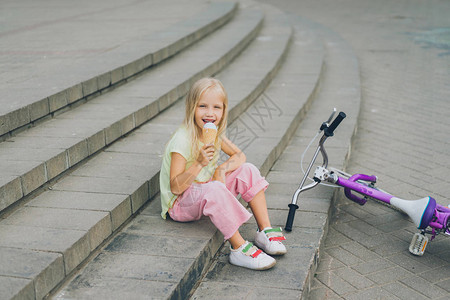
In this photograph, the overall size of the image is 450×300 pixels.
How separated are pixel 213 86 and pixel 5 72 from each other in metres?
3.02

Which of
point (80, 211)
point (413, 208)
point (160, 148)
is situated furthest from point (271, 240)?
point (160, 148)

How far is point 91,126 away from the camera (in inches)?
155

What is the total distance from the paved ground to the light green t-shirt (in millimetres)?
912

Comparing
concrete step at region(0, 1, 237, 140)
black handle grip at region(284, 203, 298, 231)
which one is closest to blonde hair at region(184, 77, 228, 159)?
black handle grip at region(284, 203, 298, 231)

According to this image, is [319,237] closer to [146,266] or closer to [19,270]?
[146,266]

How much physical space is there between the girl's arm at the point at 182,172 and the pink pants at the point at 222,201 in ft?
0.21

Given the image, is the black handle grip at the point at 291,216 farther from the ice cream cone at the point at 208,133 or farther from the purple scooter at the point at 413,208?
the ice cream cone at the point at 208,133

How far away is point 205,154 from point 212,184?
0.21 meters

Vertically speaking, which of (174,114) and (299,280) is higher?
(174,114)

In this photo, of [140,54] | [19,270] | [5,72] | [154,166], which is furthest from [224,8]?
[19,270]

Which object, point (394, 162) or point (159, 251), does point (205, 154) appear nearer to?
point (159, 251)

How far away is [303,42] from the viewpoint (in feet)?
30.1

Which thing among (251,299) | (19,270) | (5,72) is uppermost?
(5,72)

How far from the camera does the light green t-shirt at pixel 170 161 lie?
3.05 meters
